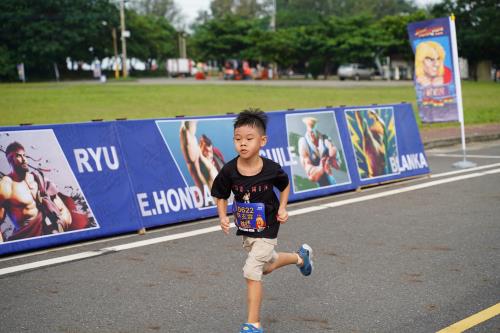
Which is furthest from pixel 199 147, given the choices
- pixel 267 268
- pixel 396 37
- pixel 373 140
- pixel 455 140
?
pixel 396 37

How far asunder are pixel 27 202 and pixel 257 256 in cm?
319

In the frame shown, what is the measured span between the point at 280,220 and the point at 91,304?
5.24 feet

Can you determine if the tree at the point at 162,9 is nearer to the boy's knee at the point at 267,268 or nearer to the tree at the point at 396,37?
the tree at the point at 396,37

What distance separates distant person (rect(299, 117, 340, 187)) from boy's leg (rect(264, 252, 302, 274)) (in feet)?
15.6

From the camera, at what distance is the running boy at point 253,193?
4438 millimetres

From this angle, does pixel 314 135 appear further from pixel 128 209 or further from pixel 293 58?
pixel 293 58

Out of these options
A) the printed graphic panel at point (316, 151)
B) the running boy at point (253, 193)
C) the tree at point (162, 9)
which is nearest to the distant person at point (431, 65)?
the printed graphic panel at point (316, 151)

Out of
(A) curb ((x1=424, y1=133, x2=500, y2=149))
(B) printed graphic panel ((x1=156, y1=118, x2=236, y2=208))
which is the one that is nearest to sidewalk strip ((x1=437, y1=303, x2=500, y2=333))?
(B) printed graphic panel ((x1=156, y1=118, x2=236, y2=208))

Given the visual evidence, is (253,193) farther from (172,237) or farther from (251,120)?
(172,237)

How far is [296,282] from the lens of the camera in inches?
225

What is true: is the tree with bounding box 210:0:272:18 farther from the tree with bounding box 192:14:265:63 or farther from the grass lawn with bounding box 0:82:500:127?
the grass lawn with bounding box 0:82:500:127

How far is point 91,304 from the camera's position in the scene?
203 inches

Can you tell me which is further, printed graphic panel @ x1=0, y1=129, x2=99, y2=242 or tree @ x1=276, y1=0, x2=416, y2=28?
tree @ x1=276, y1=0, x2=416, y2=28

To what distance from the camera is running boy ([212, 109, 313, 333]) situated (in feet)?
14.6
